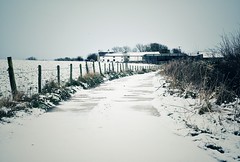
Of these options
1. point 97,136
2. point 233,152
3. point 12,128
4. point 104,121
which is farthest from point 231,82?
point 12,128

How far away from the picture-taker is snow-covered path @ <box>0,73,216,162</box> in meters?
3.48

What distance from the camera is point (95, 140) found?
4.20 meters

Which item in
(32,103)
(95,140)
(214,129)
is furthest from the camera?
(32,103)

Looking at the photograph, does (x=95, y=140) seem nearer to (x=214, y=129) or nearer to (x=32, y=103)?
(x=214, y=129)

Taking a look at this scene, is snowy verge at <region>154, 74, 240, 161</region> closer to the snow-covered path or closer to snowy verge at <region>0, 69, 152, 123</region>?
the snow-covered path

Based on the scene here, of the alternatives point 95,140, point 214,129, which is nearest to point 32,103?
point 95,140

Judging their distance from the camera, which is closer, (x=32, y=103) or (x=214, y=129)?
(x=214, y=129)

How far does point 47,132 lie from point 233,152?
3.83 metres

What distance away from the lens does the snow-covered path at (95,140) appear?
3480 mm

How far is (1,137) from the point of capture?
4242 mm

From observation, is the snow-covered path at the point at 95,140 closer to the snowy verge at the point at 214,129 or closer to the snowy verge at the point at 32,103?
the snowy verge at the point at 214,129

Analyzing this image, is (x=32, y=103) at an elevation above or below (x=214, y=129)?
above

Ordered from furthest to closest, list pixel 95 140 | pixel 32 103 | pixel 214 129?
1. pixel 32 103
2. pixel 214 129
3. pixel 95 140

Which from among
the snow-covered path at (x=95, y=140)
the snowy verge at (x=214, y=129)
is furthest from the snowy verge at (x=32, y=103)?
the snowy verge at (x=214, y=129)
